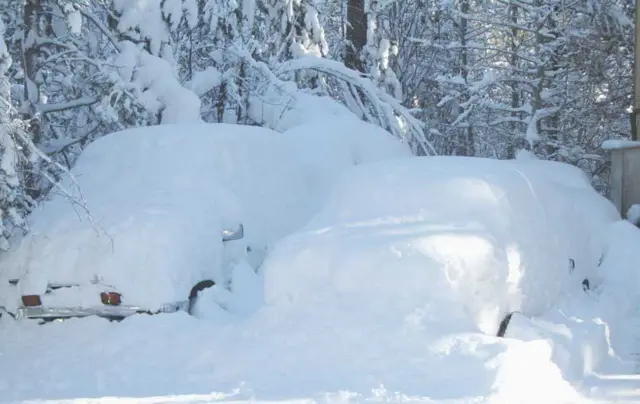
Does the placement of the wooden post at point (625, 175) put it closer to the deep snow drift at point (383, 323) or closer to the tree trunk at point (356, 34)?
the deep snow drift at point (383, 323)

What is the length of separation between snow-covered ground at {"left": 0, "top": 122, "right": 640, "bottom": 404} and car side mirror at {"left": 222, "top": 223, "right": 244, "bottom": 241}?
358mm

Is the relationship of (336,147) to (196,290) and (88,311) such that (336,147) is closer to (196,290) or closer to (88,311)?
(196,290)

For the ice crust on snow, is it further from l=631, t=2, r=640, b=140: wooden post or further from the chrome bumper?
l=631, t=2, r=640, b=140: wooden post

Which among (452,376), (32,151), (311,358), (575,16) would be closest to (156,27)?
(32,151)

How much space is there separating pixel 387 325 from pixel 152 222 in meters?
2.45

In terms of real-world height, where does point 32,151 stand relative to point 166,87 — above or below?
below

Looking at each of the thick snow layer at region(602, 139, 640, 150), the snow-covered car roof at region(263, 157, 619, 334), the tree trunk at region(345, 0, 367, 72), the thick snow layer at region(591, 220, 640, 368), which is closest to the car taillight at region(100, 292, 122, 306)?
the snow-covered car roof at region(263, 157, 619, 334)

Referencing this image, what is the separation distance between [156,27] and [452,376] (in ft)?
26.2

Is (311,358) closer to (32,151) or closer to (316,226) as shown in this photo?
(316,226)

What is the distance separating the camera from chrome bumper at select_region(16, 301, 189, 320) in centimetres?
651

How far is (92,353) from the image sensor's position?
6.19 m

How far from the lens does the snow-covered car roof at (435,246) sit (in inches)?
219

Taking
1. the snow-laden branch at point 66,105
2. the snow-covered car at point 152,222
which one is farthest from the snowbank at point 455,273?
the snow-laden branch at point 66,105

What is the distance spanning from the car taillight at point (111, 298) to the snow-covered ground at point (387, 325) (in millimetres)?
190
